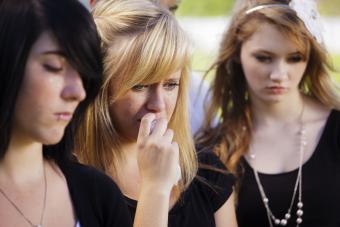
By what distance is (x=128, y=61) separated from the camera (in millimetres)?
2248

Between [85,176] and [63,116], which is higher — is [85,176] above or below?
below

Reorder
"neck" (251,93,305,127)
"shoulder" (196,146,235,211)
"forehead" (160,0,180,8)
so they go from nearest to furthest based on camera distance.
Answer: "shoulder" (196,146,235,211)
"forehead" (160,0,180,8)
"neck" (251,93,305,127)

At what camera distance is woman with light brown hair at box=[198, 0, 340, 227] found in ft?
9.72

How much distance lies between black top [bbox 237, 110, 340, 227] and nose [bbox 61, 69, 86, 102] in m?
1.45

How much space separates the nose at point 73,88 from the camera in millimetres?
1620

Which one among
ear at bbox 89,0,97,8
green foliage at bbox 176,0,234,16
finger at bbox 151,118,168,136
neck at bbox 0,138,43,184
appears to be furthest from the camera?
green foliage at bbox 176,0,234,16

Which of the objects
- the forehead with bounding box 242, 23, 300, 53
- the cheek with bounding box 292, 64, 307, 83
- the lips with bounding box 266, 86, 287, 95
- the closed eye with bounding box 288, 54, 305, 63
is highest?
the forehead with bounding box 242, 23, 300, 53

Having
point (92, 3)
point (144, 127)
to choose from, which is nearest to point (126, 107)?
point (144, 127)

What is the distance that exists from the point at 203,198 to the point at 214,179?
0.10 m

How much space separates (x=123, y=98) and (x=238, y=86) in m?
1.07

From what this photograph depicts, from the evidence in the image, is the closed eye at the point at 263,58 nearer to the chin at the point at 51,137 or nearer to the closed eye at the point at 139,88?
the closed eye at the point at 139,88

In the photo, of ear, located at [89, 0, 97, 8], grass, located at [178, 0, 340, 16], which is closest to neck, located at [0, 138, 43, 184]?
ear, located at [89, 0, 97, 8]

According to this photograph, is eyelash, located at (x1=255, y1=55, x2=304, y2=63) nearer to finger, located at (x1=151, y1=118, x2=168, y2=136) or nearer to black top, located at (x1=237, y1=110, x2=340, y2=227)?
black top, located at (x1=237, y1=110, x2=340, y2=227)

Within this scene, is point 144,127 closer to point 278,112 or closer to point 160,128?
point 160,128
